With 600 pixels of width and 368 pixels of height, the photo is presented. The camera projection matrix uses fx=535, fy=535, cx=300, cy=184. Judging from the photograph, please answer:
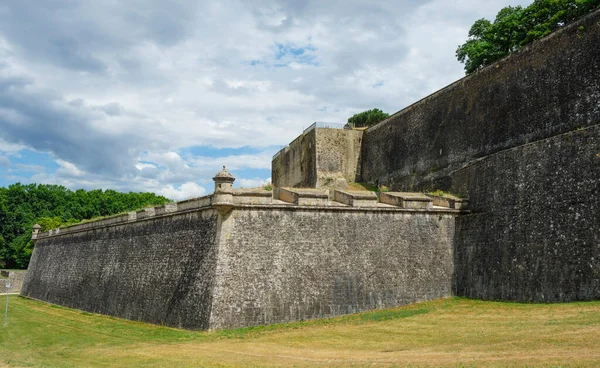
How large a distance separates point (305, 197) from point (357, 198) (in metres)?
2.10

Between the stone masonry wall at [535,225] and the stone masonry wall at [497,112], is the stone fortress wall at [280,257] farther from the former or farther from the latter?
the stone masonry wall at [497,112]

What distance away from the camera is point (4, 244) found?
65.2 meters

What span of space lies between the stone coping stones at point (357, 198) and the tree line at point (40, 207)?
162 feet

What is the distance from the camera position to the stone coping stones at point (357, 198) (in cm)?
2019

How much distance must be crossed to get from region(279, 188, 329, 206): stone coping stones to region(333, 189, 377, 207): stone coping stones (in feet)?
2.69

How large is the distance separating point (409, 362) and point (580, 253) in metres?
8.70

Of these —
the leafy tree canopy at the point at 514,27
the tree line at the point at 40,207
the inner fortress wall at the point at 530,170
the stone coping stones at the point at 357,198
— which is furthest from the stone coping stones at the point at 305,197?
the tree line at the point at 40,207

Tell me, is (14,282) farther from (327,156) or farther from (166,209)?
(166,209)

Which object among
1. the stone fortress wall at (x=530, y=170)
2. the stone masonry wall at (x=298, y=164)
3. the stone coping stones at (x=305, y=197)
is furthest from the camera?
the stone masonry wall at (x=298, y=164)

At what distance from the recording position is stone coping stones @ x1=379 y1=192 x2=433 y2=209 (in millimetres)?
21244

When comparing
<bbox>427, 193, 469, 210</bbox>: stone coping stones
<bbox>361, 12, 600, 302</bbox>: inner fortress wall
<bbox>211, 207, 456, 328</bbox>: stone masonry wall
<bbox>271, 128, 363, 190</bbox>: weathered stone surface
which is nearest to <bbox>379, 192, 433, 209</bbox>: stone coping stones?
<bbox>211, 207, 456, 328</bbox>: stone masonry wall

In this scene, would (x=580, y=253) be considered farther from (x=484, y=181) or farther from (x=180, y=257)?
(x=180, y=257)

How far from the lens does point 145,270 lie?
2222cm

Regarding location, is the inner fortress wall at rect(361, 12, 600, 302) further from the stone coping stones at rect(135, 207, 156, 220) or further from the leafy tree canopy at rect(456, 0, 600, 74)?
the stone coping stones at rect(135, 207, 156, 220)
